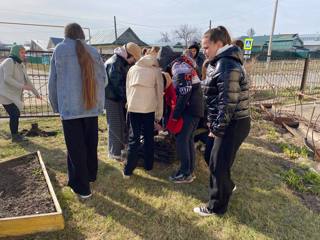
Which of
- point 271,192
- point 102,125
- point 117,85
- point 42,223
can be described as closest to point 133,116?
point 117,85

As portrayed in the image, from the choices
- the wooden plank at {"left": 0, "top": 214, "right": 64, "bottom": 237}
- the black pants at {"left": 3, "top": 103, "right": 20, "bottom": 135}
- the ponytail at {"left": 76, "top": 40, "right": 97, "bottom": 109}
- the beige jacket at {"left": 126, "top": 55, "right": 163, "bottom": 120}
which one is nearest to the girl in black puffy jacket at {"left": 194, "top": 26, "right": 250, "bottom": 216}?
the beige jacket at {"left": 126, "top": 55, "right": 163, "bottom": 120}

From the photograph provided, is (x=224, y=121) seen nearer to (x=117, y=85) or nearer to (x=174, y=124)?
(x=174, y=124)

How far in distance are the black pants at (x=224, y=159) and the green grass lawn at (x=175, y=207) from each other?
0.66 feet

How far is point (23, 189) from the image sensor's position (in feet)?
10.2

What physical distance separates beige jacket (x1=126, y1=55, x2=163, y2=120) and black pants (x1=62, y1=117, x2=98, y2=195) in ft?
1.74

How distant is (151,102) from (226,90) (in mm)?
1187

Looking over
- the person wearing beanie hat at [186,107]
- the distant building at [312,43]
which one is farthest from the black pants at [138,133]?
the distant building at [312,43]

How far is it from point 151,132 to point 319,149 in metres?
3.07

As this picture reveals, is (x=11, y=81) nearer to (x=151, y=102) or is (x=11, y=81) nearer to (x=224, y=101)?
(x=151, y=102)

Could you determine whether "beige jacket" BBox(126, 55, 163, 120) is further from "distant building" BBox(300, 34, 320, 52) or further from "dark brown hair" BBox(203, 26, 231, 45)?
"distant building" BBox(300, 34, 320, 52)

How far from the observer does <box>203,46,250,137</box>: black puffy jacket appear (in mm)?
2293

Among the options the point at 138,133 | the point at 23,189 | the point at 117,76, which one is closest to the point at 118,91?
the point at 117,76

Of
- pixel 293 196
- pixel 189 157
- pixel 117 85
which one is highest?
pixel 117 85

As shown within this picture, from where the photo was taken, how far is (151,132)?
11.3 ft
